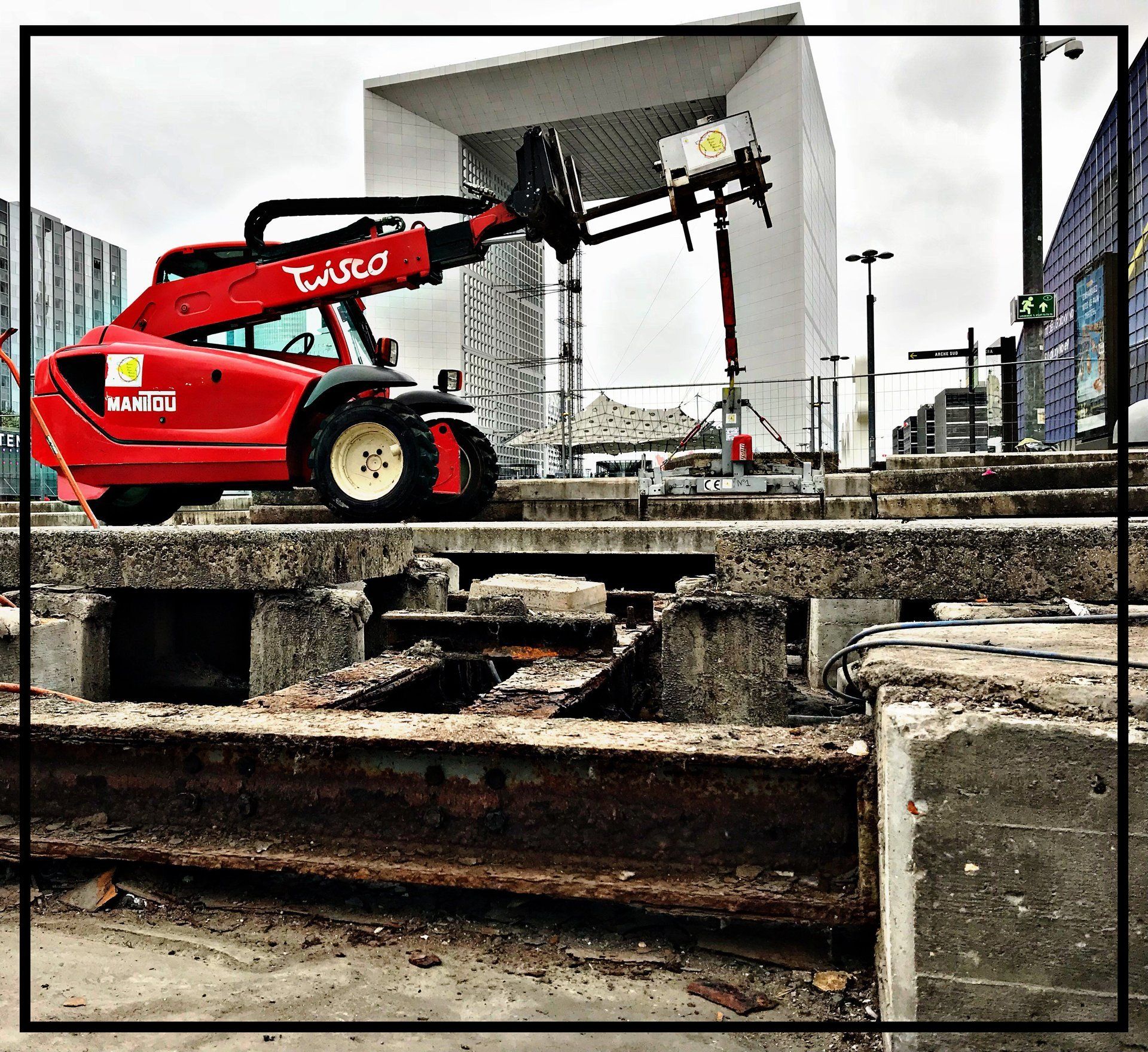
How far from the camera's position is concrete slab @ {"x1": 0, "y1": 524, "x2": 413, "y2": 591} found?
3195 millimetres

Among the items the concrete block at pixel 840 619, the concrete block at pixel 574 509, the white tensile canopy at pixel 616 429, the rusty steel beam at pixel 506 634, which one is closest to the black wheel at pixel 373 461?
the concrete block at pixel 574 509

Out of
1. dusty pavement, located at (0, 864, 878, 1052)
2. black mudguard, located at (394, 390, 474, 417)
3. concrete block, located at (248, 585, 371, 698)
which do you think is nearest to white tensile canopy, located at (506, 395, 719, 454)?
black mudguard, located at (394, 390, 474, 417)

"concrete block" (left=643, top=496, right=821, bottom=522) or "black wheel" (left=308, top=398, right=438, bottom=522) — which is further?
"concrete block" (left=643, top=496, right=821, bottom=522)

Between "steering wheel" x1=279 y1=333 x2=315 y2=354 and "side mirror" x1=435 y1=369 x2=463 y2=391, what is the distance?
106 cm

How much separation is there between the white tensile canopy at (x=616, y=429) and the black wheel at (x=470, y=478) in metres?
8.58

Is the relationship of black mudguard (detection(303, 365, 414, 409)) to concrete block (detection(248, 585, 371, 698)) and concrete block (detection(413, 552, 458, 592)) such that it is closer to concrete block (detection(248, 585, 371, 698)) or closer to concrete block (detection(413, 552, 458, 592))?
concrete block (detection(413, 552, 458, 592))

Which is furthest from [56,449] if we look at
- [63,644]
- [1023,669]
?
[1023,669]

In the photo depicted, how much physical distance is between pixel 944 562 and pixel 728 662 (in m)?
0.76

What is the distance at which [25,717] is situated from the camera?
1685 millimetres

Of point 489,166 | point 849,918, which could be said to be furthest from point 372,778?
point 489,166

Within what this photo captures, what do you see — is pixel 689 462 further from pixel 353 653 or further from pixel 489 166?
pixel 353 653

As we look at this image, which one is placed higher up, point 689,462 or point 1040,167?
point 1040,167

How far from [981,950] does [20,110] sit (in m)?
2.42

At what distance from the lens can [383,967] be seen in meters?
1.90
